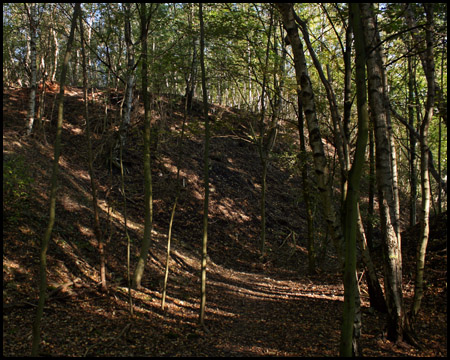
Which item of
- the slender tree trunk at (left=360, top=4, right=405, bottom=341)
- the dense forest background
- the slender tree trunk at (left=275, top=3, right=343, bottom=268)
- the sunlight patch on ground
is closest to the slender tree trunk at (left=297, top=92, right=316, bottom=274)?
the dense forest background

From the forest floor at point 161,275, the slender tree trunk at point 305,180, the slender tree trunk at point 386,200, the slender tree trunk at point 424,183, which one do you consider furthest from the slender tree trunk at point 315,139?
the slender tree trunk at point 305,180

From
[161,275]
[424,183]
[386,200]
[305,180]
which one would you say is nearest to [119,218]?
[161,275]

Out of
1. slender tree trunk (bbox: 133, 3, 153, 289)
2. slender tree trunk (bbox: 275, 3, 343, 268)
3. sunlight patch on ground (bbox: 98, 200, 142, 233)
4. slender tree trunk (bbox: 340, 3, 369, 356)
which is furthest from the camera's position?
sunlight patch on ground (bbox: 98, 200, 142, 233)

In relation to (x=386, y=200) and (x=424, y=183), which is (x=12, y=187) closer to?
(x=386, y=200)

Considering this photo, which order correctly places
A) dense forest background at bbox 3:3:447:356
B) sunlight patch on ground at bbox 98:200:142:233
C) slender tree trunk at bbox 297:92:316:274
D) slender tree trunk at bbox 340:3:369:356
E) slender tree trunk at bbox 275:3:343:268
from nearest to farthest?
slender tree trunk at bbox 340:3:369:356
slender tree trunk at bbox 275:3:343:268
dense forest background at bbox 3:3:447:356
slender tree trunk at bbox 297:92:316:274
sunlight patch on ground at bbox 98:200:142:233

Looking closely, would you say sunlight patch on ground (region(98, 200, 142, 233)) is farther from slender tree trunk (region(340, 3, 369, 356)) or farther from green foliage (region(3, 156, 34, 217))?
slender tree trunk (region(340, 3, 369, 356))

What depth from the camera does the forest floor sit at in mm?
5113

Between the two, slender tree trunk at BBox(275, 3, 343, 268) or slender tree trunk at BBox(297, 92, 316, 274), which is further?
slender tree trunk at BBox(297, 92, 316, 274)

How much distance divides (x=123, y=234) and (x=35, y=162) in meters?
4.34

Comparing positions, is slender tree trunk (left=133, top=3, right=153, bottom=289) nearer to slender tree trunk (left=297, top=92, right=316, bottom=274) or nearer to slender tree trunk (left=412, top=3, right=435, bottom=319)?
slender tree trunk (left=297, top=92, right=316, bottom=274)

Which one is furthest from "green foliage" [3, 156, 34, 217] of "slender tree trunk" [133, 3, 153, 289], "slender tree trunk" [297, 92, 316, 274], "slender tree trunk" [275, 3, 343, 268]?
"slender tree trunk" [297, 92, 316, 274]

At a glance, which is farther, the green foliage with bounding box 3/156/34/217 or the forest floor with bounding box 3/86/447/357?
the green foliage with bounding box 3/156/34/217

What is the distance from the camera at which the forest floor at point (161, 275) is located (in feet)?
16.8

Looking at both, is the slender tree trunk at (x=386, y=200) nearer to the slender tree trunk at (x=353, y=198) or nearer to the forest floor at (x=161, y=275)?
the forest floor at (x=161, y=275)
